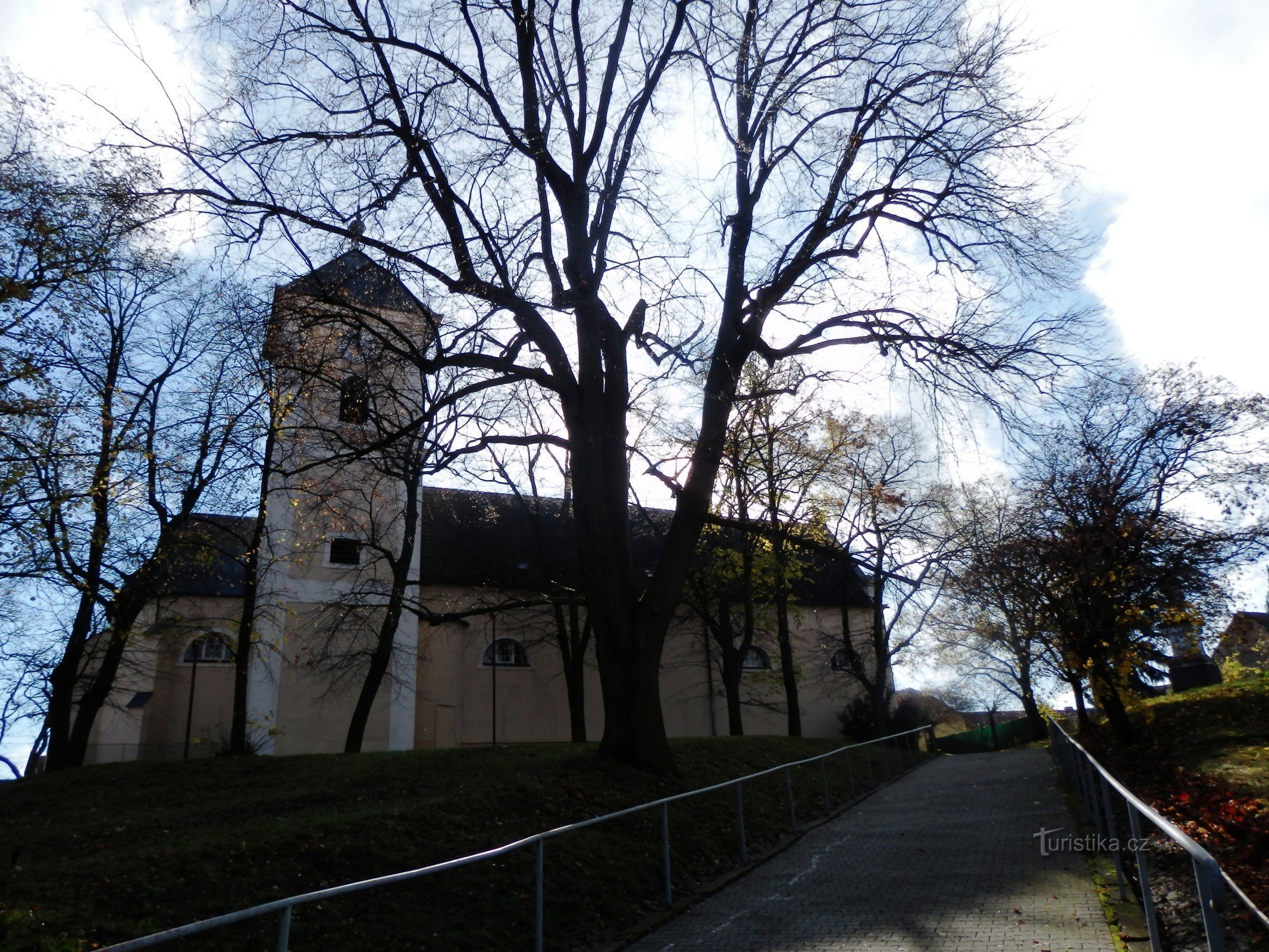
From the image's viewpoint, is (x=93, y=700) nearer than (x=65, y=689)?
No

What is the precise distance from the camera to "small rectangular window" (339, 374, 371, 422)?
35.2 ft

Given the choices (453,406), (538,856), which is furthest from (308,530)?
(538,856)

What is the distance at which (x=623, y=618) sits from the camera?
11594 mm

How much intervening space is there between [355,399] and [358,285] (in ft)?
6.85

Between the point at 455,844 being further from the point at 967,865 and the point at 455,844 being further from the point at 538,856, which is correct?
the point at 967,865

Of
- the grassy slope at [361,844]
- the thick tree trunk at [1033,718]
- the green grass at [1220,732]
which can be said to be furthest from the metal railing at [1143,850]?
the thick tree trunk at [1033,718]

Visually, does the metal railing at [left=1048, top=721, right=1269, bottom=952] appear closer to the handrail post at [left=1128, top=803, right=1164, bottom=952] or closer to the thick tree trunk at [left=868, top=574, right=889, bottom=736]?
the handrail post at [left=1128, top=803, right=1164, bottom=952]

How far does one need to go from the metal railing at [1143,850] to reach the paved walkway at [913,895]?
0.42 meters

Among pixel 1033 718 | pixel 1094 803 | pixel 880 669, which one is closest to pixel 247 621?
pixel 1094 803

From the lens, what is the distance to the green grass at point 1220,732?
11.8 metres

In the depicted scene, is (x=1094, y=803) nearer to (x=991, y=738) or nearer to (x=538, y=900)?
(x=538, y=900)

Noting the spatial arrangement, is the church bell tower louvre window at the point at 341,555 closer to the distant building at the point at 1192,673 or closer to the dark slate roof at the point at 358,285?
the dark slate roof at the point at 358,285

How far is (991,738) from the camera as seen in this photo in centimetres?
4303

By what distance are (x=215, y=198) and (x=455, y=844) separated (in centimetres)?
798
